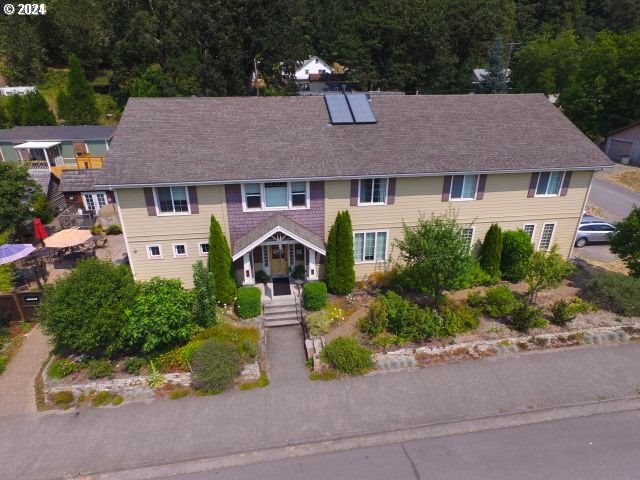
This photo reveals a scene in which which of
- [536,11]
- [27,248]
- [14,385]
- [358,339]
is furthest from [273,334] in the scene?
[536,11]

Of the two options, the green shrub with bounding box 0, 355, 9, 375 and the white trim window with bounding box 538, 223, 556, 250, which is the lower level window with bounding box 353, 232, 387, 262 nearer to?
the white trim window with bounding box 538, 223, 556, 250

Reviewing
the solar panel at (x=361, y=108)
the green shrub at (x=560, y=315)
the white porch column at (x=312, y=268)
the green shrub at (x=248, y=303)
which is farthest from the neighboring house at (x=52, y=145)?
the green shrub at (x=560, y=315)

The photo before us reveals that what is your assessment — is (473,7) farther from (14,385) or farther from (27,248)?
(14,385)

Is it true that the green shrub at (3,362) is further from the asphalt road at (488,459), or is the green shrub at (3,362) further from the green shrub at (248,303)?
the asphalt road at (488,459)

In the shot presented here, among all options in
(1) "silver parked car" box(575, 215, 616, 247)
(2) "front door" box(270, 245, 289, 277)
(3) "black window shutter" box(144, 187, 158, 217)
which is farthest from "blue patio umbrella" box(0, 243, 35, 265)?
(1) "silver parked car" box(575, 215, 616, 247)

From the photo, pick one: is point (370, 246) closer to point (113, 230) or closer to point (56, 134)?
point (113, 230)

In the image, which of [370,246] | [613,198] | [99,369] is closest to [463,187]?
[370,246]
